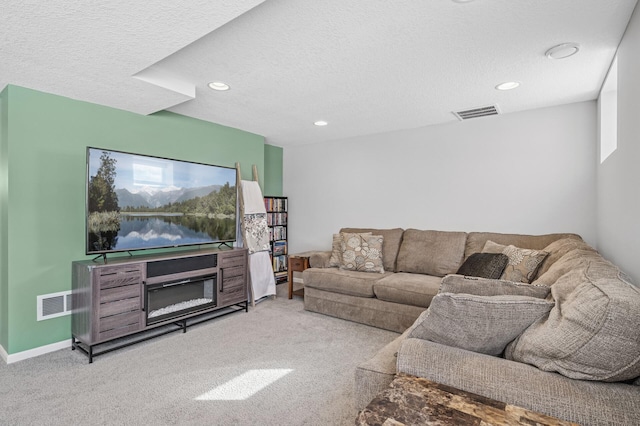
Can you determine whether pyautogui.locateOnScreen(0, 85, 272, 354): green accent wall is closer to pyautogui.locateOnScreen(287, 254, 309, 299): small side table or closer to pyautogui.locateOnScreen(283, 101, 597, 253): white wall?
pyautogui.locateOnScreen(287, 254, 309, 299): small side table

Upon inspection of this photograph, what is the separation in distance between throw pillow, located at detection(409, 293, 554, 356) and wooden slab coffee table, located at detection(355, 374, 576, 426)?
308mm

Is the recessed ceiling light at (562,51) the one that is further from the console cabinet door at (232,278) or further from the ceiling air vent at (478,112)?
the console cabinet door at (232,278)

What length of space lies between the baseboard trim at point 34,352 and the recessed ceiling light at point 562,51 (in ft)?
14.8

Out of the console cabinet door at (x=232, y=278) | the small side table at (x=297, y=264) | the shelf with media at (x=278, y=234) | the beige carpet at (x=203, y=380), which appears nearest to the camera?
the beige carpet at (x=203, y=380)

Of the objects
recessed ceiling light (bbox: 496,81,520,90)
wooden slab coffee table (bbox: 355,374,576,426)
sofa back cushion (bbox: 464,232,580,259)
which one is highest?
recessed ceiling light (bbox: 496,81,520,90)

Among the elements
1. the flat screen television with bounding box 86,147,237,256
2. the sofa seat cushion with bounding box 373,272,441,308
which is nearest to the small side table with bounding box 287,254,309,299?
the flat screen television with bounding box 86,147,237,256

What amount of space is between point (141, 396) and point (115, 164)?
1943 mm

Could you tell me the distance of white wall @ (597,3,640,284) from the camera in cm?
170

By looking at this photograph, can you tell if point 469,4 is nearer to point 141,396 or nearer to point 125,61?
point 125,61

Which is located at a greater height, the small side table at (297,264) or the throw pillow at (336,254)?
the throw pillow at (336,254)

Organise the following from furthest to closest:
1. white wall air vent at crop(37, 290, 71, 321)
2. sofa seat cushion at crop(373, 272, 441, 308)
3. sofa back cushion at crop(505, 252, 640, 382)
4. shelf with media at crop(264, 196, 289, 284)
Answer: shelf with media at crop(264, 196, 289, 284) < sofa seat cushion at crop(373, 272, 441, 308) < white wall air vent at crop(37, 290, 71, 321) < sofa back cushion at crop(505, 252, 640, 382)

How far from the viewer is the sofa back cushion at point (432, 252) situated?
366cm

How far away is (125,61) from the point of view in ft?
7.20

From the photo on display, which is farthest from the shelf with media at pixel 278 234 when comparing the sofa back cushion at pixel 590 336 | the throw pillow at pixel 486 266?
the sofa back cushion at pixel 590 336
